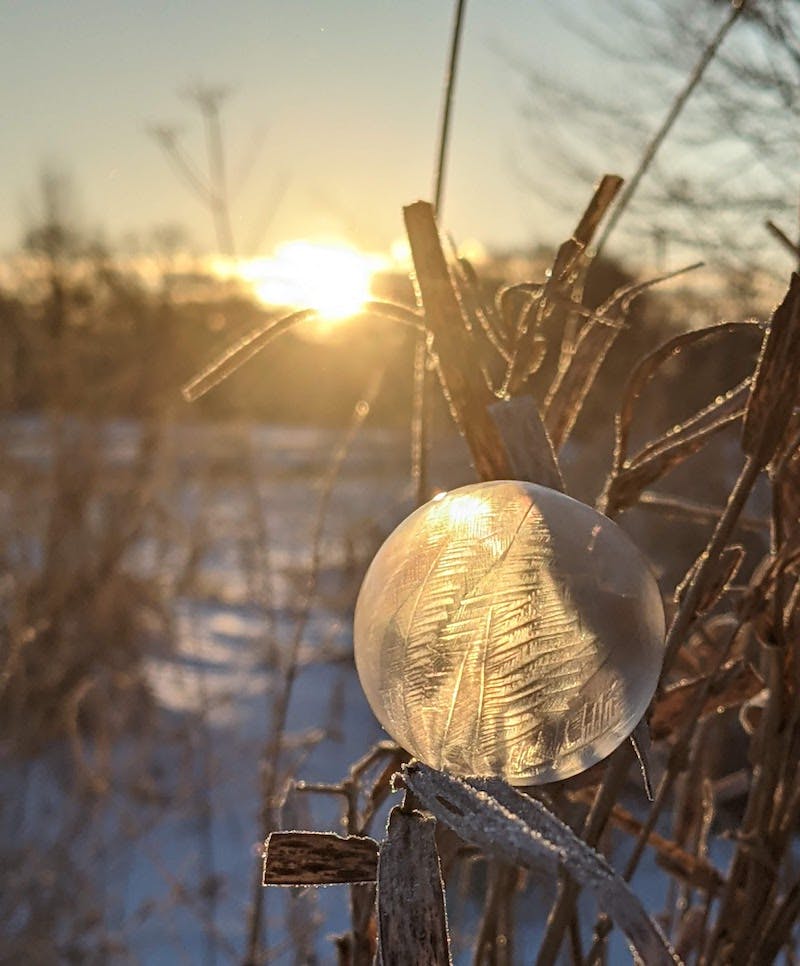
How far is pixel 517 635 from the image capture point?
12.7 inches

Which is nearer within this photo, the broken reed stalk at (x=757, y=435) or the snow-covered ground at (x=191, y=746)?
the broken reed stalk at (x=757, y=435)

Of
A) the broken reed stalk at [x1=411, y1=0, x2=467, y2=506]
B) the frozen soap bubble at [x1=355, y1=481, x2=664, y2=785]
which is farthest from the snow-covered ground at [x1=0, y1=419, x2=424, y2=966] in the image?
the frozen soap bubble at [x1=355, y1=481, x2=664, y2=785]

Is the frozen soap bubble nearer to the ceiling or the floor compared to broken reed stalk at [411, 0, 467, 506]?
nearer to the floor

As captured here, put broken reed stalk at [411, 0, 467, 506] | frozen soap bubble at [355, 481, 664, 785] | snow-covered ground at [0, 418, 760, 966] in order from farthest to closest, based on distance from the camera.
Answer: snow-covered ground at [0, 418, 760, 966], broken reed stalk at [411, 0, 467, 506], frozen soap bubble at [355, 481, 664, 785]

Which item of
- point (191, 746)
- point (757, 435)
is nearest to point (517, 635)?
point (757, 435)

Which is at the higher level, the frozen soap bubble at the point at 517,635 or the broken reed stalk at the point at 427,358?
the broken reed stalk at the point at 427,358

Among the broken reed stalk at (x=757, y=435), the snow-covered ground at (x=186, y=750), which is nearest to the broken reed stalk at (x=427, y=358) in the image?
the broken reed stalk at (x=757, y=435)

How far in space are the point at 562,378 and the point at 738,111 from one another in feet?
10.6

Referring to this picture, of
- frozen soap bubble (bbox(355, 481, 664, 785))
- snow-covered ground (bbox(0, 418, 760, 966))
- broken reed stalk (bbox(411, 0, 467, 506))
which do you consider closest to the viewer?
frozen soap bubble (bbox(355, 481, 664, 785))

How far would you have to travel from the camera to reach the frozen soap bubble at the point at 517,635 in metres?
0.32

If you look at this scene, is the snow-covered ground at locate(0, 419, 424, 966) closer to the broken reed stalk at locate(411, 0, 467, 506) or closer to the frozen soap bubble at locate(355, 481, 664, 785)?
the broken reed stalk at locate(411, 0, 467, 506)

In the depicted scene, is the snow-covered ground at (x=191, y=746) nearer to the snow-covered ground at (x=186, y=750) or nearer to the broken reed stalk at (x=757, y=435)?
the snow-covered ground at (x=186, y=750)

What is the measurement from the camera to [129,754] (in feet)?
10.4

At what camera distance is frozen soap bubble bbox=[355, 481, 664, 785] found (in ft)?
1.04
